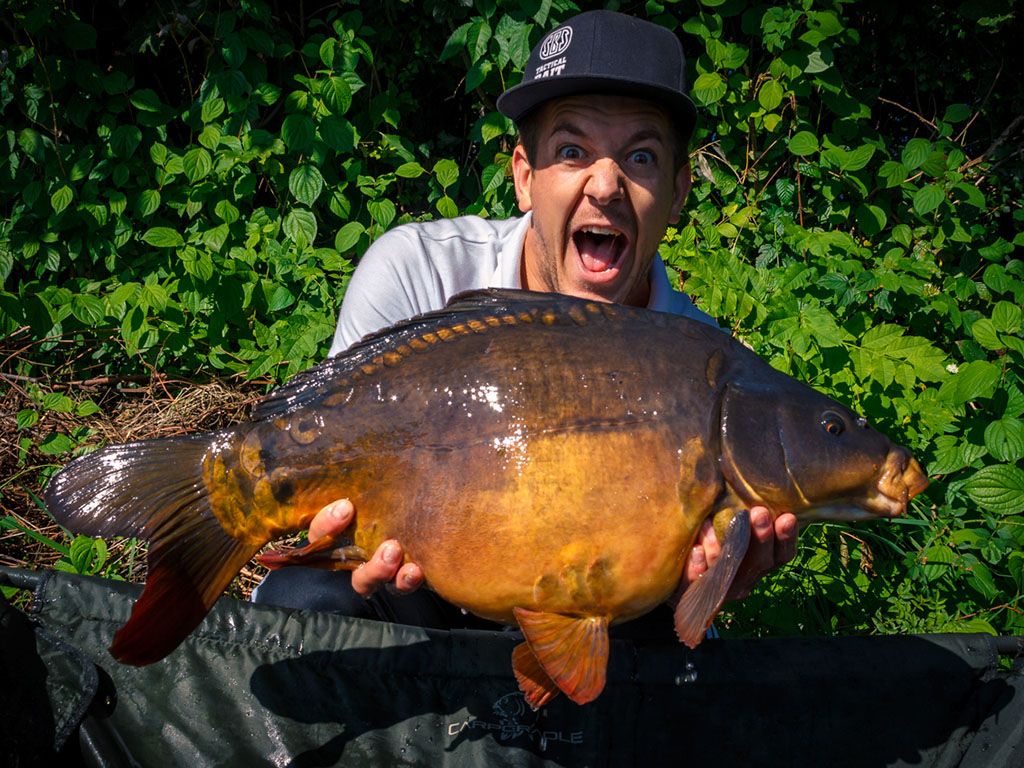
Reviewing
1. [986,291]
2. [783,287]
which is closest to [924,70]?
[986,291]

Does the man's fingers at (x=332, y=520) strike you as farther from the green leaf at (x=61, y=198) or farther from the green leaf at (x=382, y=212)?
the green leaf at (x=61, y=198)

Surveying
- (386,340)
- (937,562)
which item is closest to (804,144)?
(937,562)

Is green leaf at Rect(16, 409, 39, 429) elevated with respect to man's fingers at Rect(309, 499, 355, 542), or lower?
lower

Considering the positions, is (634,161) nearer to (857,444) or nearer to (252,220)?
(857,444)

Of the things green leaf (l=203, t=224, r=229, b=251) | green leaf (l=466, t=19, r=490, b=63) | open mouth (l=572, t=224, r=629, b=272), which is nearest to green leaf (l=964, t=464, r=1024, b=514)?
open mouth (l=572, t=224, r=629, b=272)

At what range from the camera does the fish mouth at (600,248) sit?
2.09 meters

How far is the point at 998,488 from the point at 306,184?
262 cm

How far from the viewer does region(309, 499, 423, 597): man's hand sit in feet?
4.59

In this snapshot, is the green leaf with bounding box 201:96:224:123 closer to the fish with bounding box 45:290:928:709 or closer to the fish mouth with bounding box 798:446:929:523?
the fish with bounding box 45:290:928:709

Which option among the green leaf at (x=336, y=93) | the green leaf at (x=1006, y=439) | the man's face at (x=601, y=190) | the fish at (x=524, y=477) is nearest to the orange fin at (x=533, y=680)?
the fish at (x=524, y=477)

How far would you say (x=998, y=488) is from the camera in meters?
2.31

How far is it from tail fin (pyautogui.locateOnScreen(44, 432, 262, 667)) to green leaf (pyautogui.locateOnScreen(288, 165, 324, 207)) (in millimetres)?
2215

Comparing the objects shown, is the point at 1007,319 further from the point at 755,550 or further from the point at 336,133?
the point at 336,133

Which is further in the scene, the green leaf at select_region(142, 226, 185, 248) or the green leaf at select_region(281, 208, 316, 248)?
the green leaf at select_region(281, 208, 316, 248)
